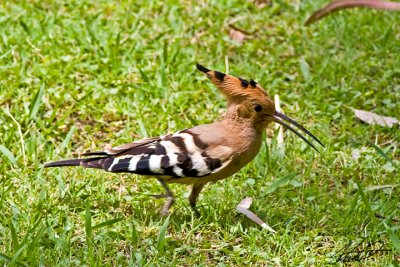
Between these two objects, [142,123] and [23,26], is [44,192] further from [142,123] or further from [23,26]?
[23,26]

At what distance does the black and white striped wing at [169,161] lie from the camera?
13.6ft

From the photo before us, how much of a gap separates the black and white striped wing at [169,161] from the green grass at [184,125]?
29 cm

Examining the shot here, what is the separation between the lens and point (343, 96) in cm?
568

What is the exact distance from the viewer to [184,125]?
5289 mm

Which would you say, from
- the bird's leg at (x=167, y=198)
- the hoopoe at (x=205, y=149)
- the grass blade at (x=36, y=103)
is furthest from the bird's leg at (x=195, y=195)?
the grass blade at (x=36, y=103)

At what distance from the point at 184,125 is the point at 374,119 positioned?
1.26 m

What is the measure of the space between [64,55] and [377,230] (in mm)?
2658

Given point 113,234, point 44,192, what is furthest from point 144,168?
point 44,192

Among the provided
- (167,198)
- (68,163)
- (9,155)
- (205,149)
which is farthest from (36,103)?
(205,149)

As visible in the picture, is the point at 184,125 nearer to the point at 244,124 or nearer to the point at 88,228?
the point at 244,124

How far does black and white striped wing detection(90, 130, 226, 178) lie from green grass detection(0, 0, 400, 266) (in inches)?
11.4

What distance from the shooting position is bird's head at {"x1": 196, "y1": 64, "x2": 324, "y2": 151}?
4270 millimetres

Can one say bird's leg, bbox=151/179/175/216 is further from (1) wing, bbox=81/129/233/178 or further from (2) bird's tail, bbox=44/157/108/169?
(2) bird's tail, bbox=44/157/108/169

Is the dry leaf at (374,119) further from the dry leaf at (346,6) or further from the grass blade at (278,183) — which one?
the grass blade at (278,183)
